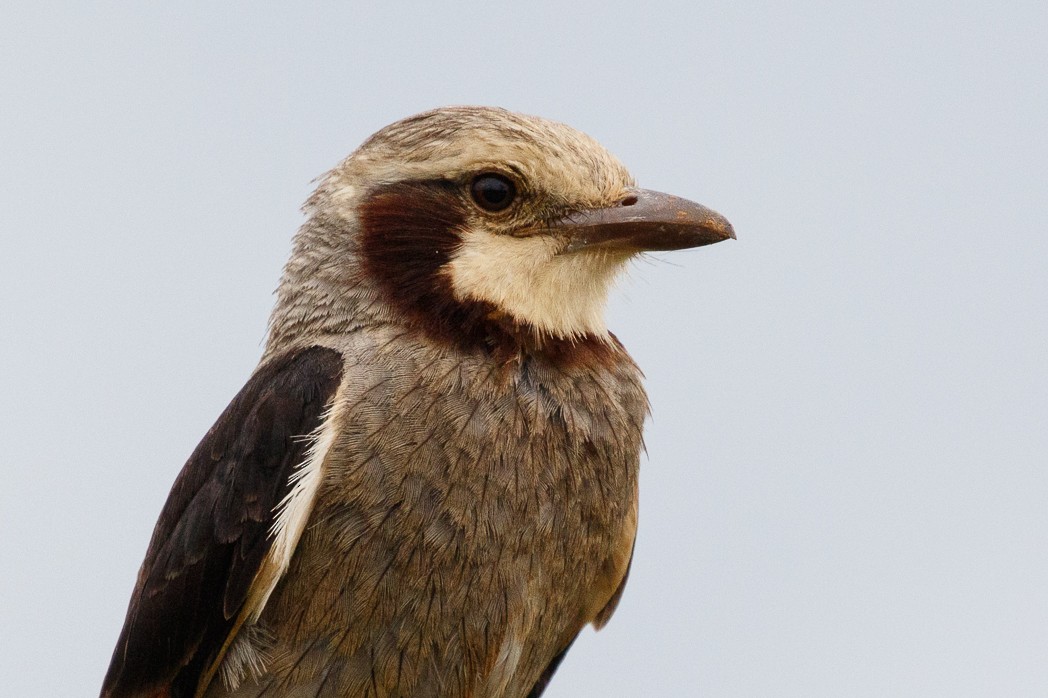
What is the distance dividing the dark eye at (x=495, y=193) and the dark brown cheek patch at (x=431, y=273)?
9 centimetres

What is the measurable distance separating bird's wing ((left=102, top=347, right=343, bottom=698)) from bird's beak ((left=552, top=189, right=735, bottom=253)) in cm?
128

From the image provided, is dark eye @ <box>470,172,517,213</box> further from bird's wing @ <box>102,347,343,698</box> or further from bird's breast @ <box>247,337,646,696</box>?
bird's wing @ <box>102,347,343,698</box>

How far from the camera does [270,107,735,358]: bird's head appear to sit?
231 inches

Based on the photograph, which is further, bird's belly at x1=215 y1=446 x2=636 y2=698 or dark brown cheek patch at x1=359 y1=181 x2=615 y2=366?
dark brown cheek patch at x1=359 y1=181 x2=615 y2=366

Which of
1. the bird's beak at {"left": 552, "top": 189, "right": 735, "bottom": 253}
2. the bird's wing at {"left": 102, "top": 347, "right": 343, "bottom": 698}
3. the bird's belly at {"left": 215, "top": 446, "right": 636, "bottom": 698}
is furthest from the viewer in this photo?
the bird's beak at {"left": 552, "top": 189, "right": 735, "bottom": 253}

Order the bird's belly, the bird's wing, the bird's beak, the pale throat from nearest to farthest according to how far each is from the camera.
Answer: the bird's belly
the bird's wing
the pale throat
the bird's beak

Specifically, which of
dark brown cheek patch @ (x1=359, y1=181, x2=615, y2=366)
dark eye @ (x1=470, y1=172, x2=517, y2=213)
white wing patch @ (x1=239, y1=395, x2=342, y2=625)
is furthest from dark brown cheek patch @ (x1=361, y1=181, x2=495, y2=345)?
white wing patch @ (x1=239, y1=395, x2=342, y2=625)

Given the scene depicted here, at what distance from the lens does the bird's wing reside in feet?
18.7

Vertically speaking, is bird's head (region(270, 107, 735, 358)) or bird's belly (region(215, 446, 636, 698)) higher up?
bird's head (region(270, 107, 735, 358))

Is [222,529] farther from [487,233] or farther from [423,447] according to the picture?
[487,233]

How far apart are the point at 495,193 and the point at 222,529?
6.52ft

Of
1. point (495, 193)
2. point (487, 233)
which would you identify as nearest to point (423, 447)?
point (487, 233)

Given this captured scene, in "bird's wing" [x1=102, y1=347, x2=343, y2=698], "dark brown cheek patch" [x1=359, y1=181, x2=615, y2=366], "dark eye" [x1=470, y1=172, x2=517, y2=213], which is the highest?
"dark eye" [x1=470, y1=172, x2=517, y2=213]

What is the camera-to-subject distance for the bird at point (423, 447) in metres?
5.55
